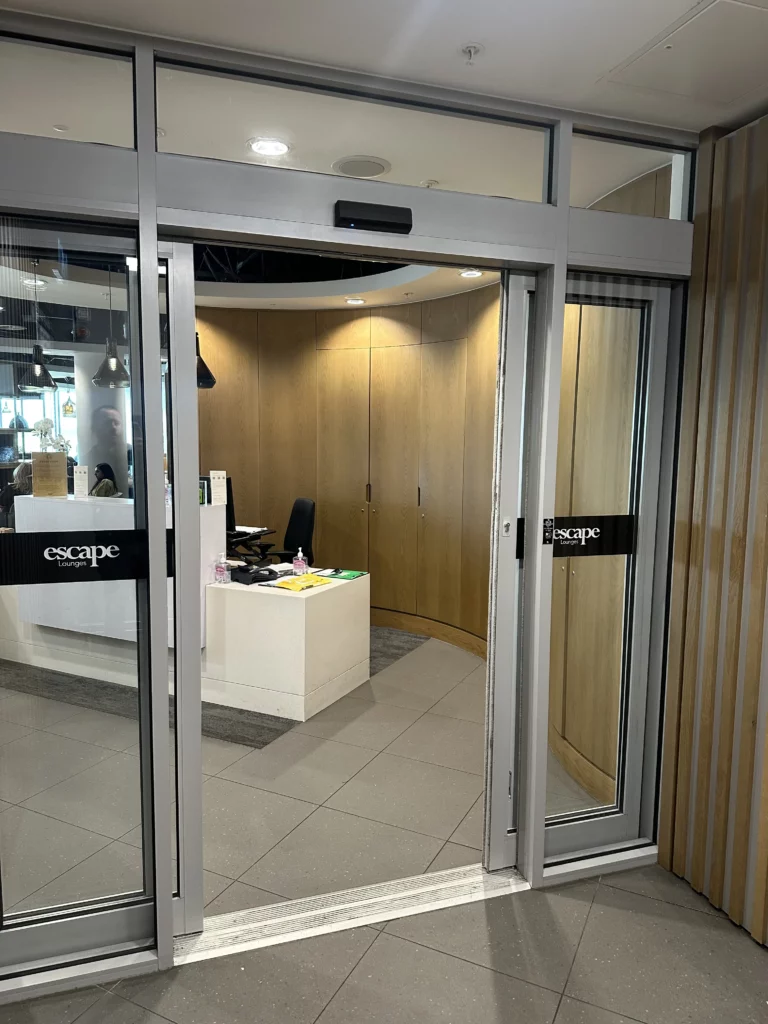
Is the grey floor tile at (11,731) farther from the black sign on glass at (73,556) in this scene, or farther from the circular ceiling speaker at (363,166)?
the circular ceiling speaker at (363,166)

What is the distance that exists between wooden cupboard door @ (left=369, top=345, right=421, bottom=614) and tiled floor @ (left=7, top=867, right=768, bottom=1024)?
13.5ft

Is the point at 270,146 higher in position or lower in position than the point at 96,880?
higher

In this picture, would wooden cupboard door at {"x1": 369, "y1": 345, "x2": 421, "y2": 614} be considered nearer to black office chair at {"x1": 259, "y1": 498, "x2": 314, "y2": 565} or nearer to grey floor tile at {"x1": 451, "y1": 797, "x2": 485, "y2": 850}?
black office chair at {"x1": 259, "y1": 498, "x2": 314, "y2": 565}

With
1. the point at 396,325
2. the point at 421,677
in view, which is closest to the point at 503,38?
the point at 421,677

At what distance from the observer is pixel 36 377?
2.30 metres

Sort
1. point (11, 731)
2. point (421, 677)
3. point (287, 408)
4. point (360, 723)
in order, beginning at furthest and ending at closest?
point (287, 408) < point (421, 677) < point (360, 723) < point (11, 731)

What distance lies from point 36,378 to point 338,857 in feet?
7.26

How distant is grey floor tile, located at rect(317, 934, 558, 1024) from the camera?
2.26 metres

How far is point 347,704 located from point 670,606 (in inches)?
95.6

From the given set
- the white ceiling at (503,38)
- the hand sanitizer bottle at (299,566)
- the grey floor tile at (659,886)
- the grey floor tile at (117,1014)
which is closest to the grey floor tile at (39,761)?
the grey floor tile at (117,1014)

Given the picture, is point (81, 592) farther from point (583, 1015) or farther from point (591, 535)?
point (583, 1015)

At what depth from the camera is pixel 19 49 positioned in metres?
2.20

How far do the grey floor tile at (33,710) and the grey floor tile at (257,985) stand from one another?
0.88m

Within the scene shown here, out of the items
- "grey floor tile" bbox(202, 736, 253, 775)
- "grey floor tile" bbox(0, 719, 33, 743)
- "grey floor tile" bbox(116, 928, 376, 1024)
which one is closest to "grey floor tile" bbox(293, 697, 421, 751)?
"grey floor tile" bbox(202, 736, 253, 775)
